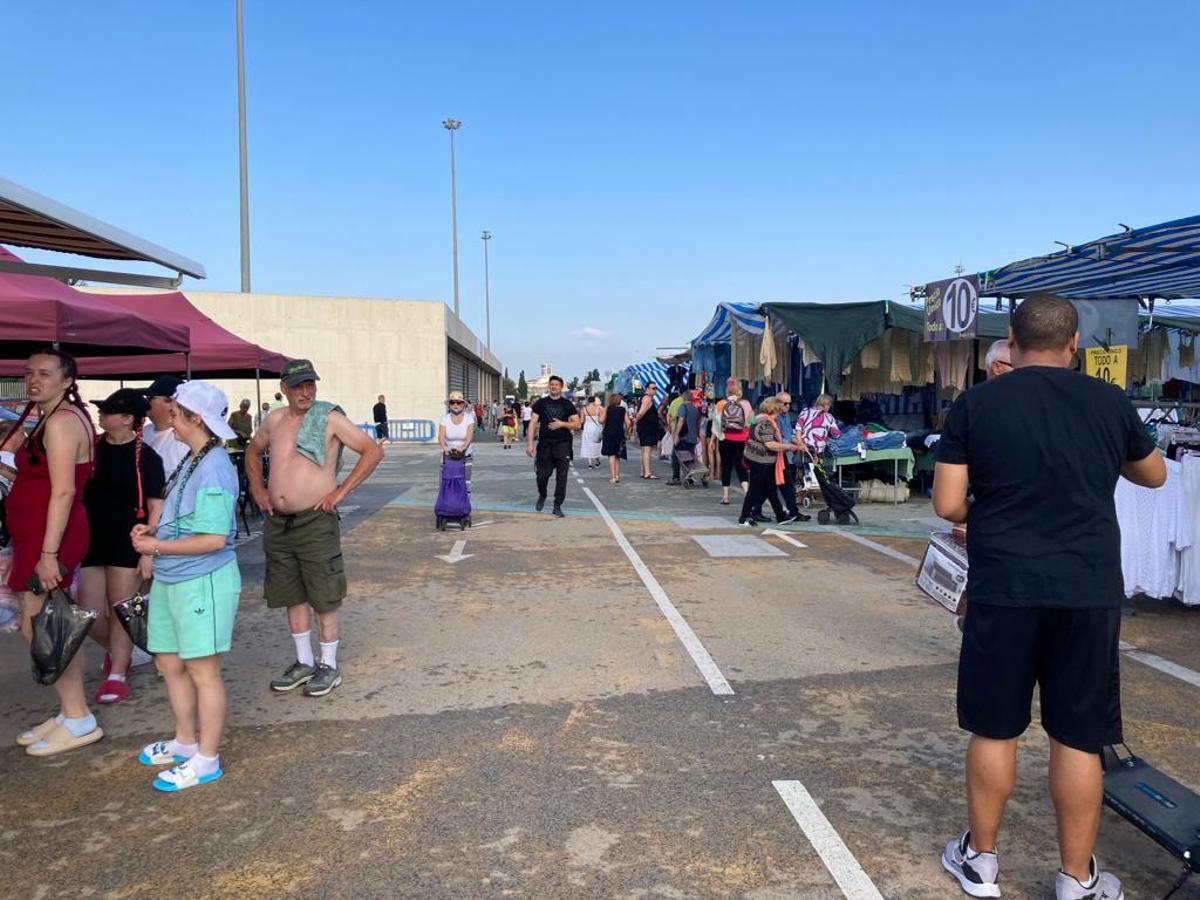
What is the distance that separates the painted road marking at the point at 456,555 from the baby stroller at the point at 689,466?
715cm

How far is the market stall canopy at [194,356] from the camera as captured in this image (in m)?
10.4

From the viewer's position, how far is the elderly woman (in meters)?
10.6

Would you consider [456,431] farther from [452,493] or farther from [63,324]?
[63,324]

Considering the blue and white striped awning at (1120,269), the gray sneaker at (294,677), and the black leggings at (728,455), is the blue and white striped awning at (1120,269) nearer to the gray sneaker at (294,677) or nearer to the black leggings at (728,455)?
the black leggings at (728,455)

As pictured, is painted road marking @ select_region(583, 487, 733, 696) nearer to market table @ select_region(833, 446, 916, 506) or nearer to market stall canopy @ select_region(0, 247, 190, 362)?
market stall canopy @ select_region(0, 247, 190, 362)

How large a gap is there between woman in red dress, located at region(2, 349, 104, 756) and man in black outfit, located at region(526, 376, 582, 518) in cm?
770

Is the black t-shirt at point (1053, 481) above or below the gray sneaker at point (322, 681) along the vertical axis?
above

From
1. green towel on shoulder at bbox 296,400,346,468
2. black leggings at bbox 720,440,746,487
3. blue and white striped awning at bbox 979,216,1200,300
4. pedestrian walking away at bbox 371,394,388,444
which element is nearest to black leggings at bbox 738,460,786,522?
black leggings at bbox 720,440,746,487

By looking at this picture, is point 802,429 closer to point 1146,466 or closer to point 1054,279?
point 1054,279

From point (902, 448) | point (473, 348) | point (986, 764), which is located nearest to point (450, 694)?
point (986, 764)

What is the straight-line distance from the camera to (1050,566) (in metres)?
2.68

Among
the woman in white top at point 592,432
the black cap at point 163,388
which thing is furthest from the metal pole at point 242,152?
the black cap at point 163,388

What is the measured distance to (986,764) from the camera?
2828mm

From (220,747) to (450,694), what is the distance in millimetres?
1234
